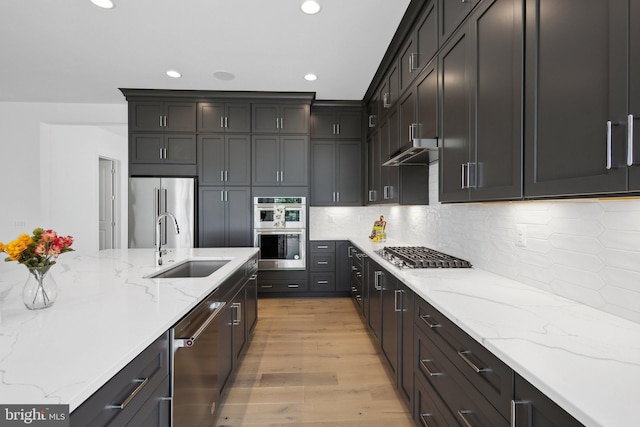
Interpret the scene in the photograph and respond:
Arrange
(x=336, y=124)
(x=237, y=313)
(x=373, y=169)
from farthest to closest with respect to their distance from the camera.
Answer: (x=336, y=124) < (x=373, y=169) < (x=237, y=313)

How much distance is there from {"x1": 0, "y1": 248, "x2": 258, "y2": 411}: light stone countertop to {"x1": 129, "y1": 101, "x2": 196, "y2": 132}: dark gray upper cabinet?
274 centimetres

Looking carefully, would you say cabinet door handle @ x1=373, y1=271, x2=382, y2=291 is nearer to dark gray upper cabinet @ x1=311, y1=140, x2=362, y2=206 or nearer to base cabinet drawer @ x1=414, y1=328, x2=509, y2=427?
base cabinet drawer @ x1=414, y1=328, x2=509, y2=427

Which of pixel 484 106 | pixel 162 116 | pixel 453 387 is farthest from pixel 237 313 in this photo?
pixel 162 116

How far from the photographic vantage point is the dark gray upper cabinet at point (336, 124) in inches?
175

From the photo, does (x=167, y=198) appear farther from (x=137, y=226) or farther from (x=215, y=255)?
(x=215, y=255)

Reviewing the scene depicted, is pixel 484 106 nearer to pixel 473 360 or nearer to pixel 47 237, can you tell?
pixel 473 360

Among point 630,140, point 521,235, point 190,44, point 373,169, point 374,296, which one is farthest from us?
point 373,169

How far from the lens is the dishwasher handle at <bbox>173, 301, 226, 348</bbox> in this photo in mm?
1158

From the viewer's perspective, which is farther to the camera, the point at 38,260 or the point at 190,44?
the point at 190,44

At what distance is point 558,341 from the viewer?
893 millimetres

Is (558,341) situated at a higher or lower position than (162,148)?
lower

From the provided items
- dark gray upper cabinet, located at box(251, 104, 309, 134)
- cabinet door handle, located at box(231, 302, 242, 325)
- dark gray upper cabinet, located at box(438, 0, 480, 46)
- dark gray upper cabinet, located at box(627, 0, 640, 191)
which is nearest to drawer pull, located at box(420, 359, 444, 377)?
dark gray upper cabinet, located at box(627, 0, 640, 191)

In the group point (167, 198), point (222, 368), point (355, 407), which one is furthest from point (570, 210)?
point (167, 198)

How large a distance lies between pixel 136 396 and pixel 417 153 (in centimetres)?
214
